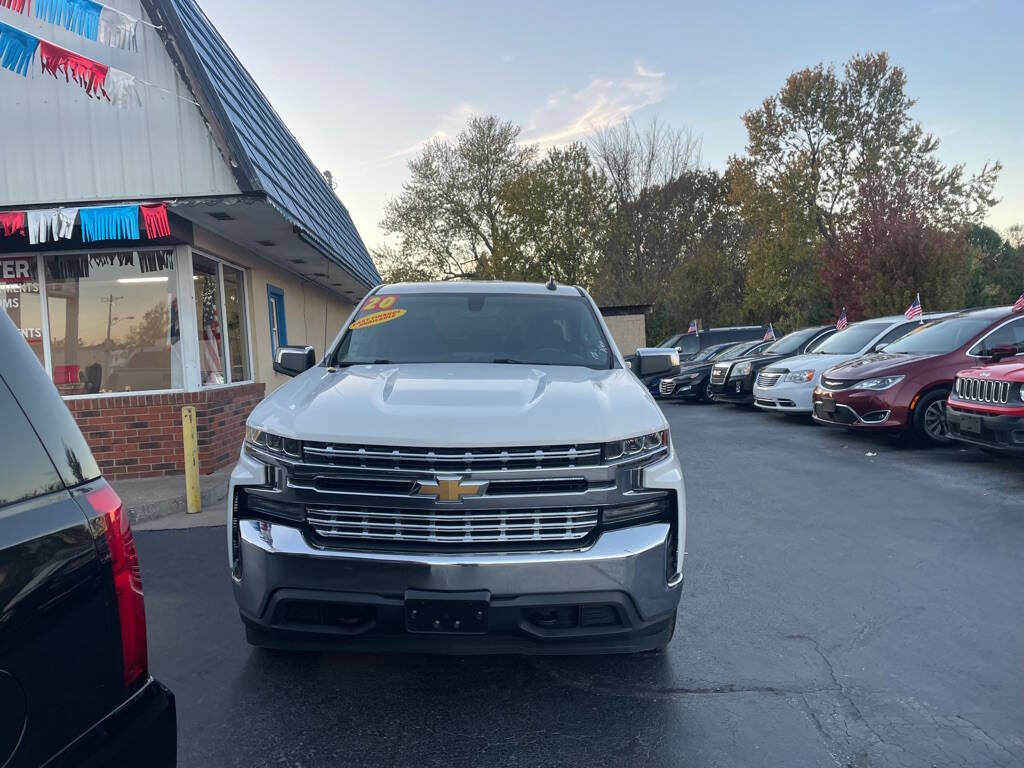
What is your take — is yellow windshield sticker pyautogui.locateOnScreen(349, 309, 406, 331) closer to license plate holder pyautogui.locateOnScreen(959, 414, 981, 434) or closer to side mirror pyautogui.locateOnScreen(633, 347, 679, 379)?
side mirror pyautogui.locateOnScreen(633, 347, 679, 379)

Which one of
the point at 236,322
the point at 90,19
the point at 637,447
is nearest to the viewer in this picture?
the point at 637,447

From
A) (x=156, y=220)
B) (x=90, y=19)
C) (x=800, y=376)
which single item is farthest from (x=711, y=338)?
(x=90, y=19)

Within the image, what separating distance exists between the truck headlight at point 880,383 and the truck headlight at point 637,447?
7169 mm

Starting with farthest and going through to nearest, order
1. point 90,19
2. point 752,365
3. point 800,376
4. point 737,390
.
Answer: point 737,390, point 752,365, point 800,376, point 90,19

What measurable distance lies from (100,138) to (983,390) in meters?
9.14

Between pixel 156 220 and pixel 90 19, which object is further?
pixel 156 220

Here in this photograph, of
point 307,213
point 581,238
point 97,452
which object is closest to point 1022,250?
point 581,238

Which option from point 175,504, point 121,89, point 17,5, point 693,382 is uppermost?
point 17,5

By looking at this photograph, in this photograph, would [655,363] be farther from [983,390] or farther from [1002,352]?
[1002,352]

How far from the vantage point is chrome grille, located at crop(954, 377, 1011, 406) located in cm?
693

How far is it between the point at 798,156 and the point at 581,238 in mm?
10763

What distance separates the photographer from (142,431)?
26.5 feet

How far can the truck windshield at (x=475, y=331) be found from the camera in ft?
13.7

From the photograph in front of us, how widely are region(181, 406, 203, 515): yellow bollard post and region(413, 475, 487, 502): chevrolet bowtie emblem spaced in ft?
15.4
